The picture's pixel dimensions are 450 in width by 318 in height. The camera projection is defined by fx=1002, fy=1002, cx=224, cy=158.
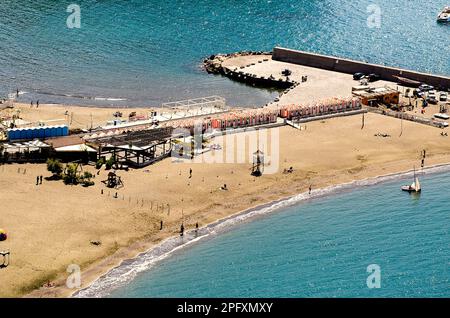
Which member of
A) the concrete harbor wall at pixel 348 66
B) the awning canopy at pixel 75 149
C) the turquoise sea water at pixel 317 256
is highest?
the concrete harbor wall at pixel 348 66

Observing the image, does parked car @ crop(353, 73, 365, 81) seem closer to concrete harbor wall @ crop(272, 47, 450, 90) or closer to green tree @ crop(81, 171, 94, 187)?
concrete harbor wall @ crop(272, 47, 450, 90)

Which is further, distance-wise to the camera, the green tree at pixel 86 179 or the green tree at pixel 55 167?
the green tree at pixel 55 167

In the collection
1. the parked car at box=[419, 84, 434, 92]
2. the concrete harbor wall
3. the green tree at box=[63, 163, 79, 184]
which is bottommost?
the green tree at box=[63, 163, 79, 184]

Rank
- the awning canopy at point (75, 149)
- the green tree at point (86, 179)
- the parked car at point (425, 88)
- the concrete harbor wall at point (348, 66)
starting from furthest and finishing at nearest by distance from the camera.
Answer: the concrete harbor wall at point (348, 66), the parked car at point (425, 88), the awning canopy at point (75, 149), the green tree at point (86, 179)

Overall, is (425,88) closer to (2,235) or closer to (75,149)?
(75,149)

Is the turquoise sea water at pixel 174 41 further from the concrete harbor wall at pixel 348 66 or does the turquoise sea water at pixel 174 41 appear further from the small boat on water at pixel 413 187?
the small boat on water at pixel 413 187

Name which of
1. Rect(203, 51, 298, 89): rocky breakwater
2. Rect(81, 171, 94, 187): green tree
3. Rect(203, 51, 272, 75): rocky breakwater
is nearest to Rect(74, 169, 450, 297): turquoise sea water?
Rect(81, 171, 94, 187): green tree

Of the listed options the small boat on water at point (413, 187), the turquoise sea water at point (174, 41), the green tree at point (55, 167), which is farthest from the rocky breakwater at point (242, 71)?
the green tree at point (55, 167)
